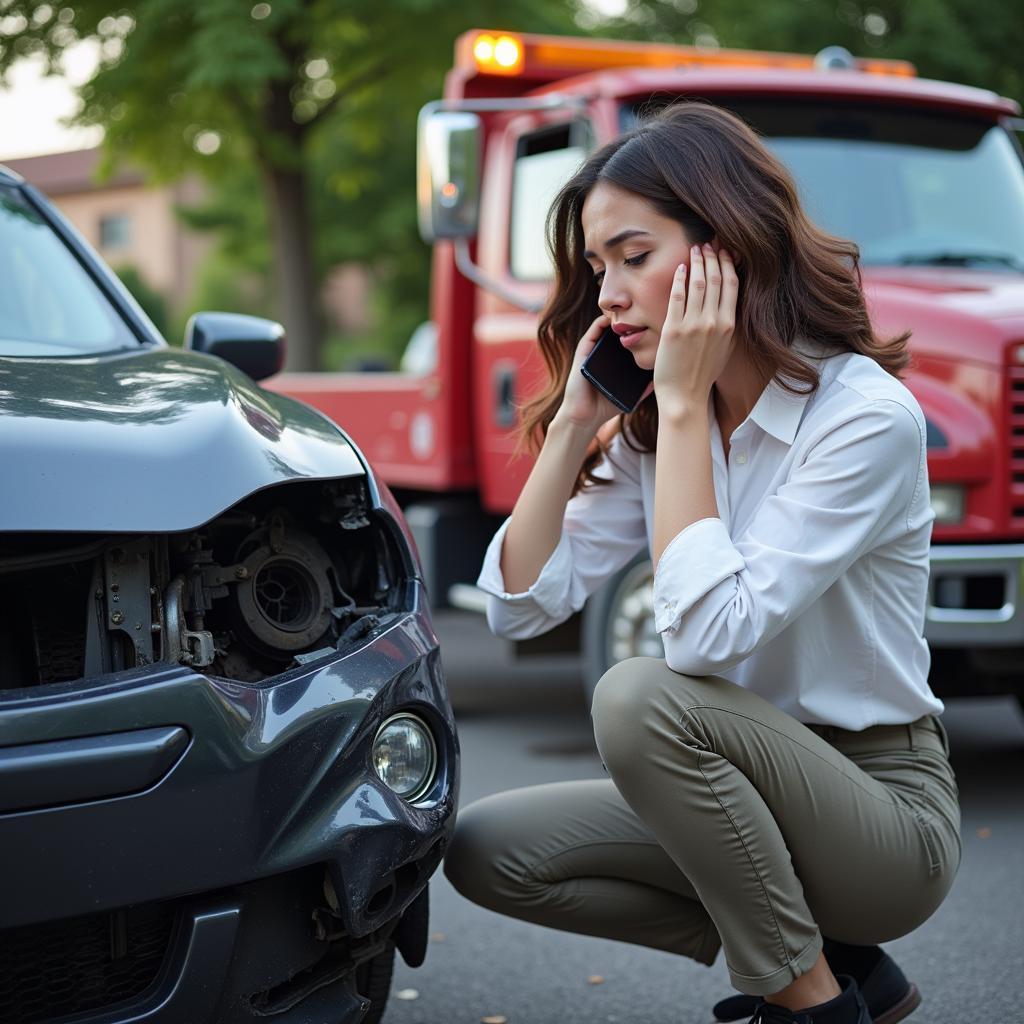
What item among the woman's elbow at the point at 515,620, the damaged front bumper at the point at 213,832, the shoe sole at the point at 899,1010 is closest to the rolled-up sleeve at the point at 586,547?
the woman's elbow at the point at 515,620

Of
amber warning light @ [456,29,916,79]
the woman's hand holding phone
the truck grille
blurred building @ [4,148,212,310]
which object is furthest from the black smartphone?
blurred building @ [4,148,212,310]

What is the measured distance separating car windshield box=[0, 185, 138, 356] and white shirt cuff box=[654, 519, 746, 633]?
4.55 ft

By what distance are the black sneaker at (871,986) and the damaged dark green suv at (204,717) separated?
1.91ft

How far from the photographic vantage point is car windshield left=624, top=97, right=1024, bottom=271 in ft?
17.5

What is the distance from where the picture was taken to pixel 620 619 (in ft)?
16.9

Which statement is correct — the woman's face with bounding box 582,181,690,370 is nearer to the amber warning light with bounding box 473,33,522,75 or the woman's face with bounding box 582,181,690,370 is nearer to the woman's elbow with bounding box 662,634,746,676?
the woman's elbow with bounding box 662,634,746,676

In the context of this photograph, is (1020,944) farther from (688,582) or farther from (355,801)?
(355,801)

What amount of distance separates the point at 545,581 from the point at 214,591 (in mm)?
724

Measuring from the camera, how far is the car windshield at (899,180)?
5.35 meters

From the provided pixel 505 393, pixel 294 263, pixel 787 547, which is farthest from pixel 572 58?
A: pixel 294 263

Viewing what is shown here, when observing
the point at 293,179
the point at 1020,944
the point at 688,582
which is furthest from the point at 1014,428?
the point at 293,179

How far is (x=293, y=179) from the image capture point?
1758 cm

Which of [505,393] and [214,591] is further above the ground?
[214,591]

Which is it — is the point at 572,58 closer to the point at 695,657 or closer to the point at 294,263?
the point at 695,657
